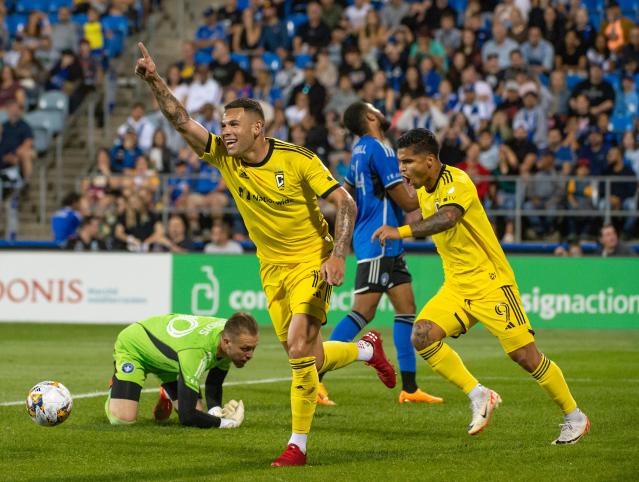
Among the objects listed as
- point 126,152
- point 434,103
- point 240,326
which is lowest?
point 240,326

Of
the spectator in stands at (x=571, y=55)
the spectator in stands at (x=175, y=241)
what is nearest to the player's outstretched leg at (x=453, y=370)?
the spectator in stands at (x=175, y=241)

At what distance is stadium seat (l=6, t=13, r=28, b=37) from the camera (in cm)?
2833

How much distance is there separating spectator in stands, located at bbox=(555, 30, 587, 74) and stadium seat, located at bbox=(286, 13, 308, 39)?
556 centimetres

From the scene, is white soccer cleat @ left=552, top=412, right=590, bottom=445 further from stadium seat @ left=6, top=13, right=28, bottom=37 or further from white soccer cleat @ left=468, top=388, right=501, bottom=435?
stadium seat @ left=6, top=13, right=28, bottom=37

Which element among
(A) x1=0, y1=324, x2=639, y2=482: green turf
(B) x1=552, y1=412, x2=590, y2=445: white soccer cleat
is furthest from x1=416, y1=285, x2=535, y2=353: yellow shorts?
(A) x1=0, y1=324, x2=639, y2=482: green turf

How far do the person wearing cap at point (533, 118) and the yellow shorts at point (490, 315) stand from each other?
1326 cm

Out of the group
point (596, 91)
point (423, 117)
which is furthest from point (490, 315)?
point (596, 91)

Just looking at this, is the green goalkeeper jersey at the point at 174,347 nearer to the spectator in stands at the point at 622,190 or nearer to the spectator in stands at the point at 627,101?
the spectator in stands at the point at 622,190

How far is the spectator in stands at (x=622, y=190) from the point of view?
66.6 feet

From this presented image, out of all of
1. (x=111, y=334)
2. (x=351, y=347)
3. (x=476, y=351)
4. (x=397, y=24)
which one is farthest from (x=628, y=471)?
(x=397, y=24)

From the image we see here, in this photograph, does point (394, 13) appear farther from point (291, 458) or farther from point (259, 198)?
point (291, 458)

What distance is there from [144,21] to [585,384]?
735 inches

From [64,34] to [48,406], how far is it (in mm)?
19107

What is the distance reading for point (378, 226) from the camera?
11.0 m
